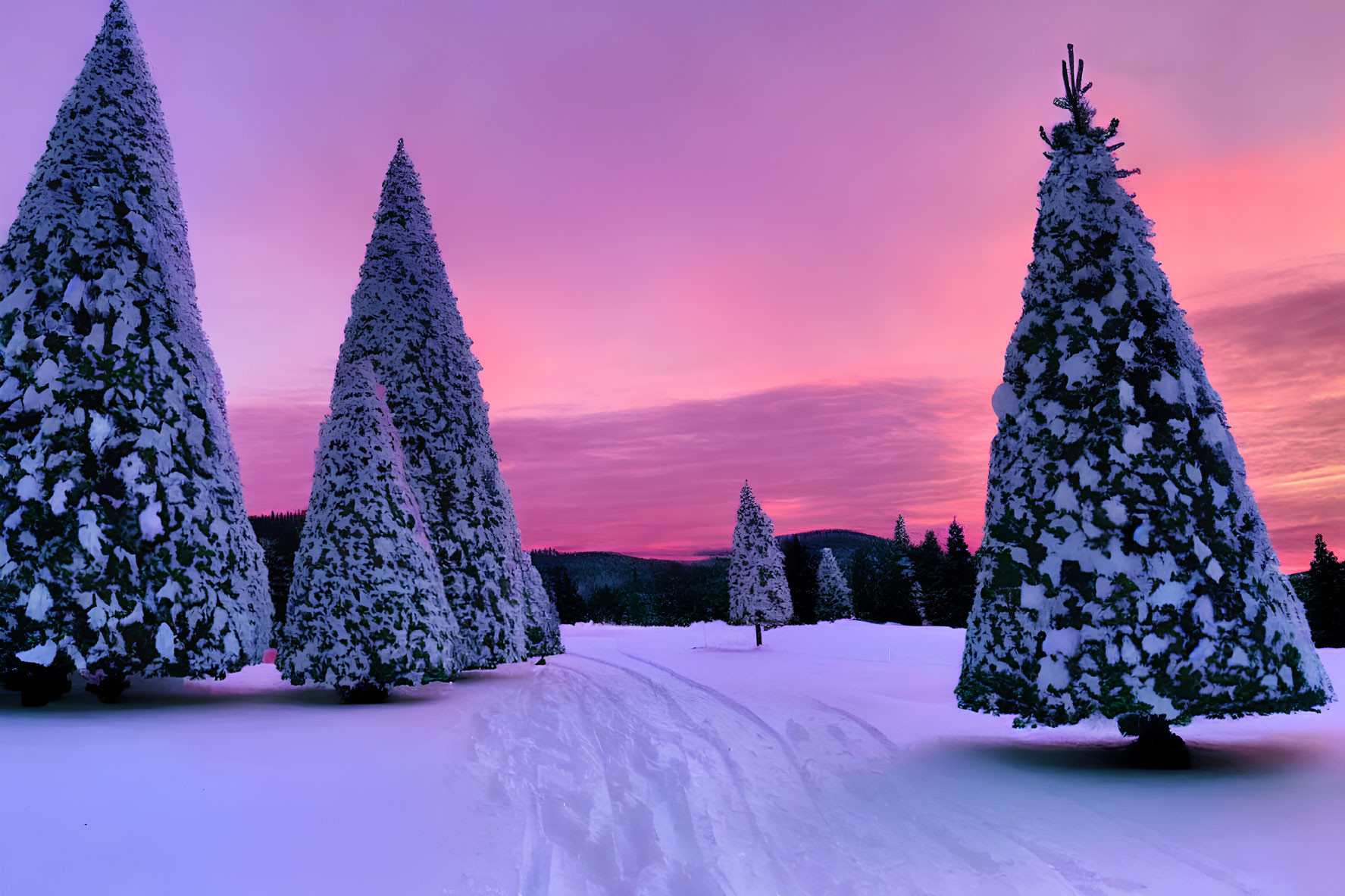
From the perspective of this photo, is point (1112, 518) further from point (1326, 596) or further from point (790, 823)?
point (1326, 596)

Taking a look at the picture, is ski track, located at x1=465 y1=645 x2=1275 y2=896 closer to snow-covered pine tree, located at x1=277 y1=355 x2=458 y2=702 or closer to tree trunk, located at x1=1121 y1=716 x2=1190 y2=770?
tree trunk, located at x1=1121 y1=716 x2=1190 y2=770

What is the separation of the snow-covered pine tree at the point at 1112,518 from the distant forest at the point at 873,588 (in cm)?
1378

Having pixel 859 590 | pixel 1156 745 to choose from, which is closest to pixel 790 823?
pixel 1156 745

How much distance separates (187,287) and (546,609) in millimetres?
10353

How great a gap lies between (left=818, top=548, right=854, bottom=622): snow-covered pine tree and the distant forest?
30.3 inches

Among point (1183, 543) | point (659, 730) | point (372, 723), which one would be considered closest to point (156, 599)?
point (372, 723)

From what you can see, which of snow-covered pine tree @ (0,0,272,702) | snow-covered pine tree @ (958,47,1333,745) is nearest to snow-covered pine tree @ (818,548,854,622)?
snow-covered pine tree @ (958,47,1333,745)

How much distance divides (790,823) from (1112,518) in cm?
452

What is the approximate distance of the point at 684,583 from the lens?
357 ft

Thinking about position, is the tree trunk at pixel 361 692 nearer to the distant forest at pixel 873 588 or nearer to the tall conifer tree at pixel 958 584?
the distant forest at pixel 873 588

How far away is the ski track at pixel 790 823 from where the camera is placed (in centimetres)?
529

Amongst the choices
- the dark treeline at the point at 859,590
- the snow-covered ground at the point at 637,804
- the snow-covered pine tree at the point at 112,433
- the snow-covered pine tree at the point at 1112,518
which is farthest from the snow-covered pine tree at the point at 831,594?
the snow-covered pine tree at the point at 112,433

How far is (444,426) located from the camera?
16672 millimetres

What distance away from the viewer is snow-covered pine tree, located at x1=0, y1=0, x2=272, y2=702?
953 centimetres
